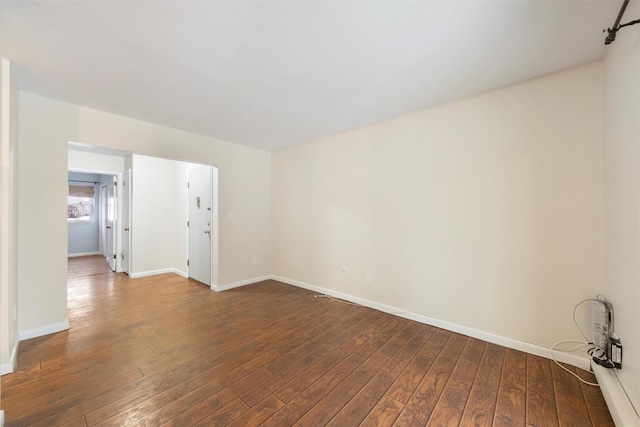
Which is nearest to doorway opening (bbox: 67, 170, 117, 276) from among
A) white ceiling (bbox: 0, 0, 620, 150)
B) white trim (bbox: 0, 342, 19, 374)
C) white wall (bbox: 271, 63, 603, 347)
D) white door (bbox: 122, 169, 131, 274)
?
white door (bbox: 122, 169, 131, 274)

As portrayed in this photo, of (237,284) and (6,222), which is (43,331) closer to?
(6,222)

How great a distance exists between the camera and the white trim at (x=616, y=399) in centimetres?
130

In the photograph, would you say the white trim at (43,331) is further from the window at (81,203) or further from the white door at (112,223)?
the window at (81,203)

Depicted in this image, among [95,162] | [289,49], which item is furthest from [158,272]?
[289,49]

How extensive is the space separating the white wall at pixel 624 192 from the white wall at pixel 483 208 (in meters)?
0.16

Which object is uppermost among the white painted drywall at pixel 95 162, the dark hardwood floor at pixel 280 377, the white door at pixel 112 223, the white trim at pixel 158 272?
the white painted drywall at pixel 95 162

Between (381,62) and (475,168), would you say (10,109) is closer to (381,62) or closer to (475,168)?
(381,62)

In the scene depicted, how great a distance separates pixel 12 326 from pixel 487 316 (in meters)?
4.35

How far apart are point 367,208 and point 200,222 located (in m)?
3.15

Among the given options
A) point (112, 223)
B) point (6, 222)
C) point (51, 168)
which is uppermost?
point (51, 168)

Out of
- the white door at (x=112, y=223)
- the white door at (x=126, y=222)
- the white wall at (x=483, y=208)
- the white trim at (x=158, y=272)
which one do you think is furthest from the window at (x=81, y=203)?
the white wall at (x=483, y=208)

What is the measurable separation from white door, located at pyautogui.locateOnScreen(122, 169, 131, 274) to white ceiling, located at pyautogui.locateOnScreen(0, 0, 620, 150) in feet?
9.30

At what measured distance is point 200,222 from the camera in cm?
443

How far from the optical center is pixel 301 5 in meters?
1.36
